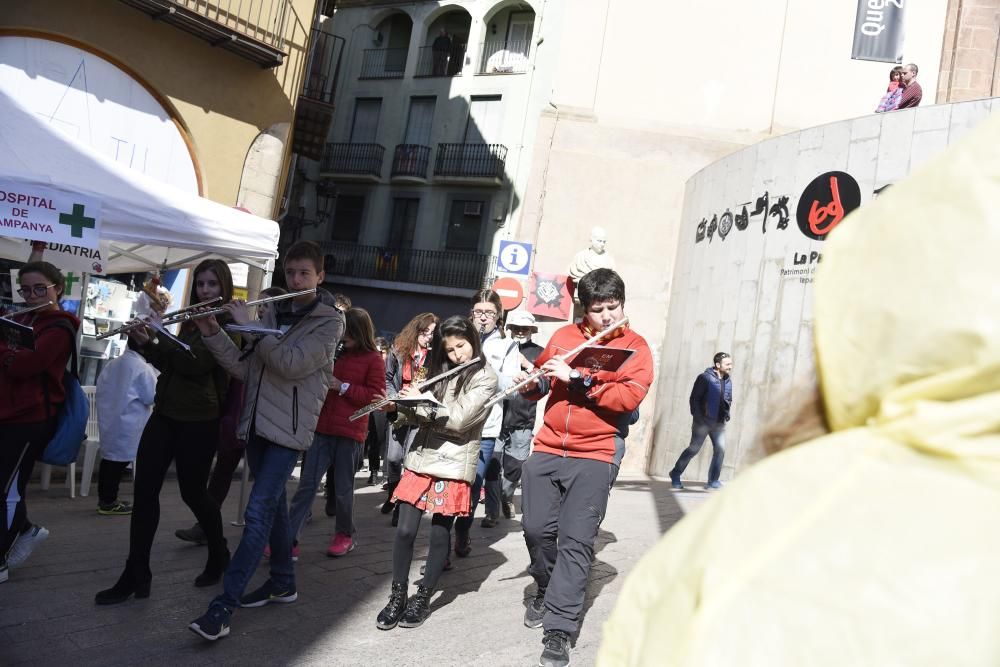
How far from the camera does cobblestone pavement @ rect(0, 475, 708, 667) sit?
441cm

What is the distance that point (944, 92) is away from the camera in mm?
20125

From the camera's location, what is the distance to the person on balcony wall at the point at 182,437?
16.6 ft

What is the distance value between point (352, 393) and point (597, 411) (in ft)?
8.24

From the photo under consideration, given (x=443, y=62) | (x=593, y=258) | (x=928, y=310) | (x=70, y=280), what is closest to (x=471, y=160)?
(x=443, y=62)

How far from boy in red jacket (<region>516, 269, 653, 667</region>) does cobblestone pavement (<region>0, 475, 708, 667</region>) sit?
0.44 metres

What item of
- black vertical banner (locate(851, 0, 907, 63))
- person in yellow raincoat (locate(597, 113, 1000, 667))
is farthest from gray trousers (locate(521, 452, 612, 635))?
black vertical banner (locate(851, 0, 907, 63))

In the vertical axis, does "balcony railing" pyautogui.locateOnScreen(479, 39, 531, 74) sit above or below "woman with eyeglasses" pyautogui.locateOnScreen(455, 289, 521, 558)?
above

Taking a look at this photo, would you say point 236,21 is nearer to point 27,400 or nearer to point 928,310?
point 27,400

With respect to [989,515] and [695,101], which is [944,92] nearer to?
[695,101]

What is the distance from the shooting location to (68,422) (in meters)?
5.38

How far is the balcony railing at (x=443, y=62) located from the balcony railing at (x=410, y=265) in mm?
6360

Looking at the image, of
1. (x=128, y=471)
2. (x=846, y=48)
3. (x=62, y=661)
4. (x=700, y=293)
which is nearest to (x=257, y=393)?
(x=62, y=661)

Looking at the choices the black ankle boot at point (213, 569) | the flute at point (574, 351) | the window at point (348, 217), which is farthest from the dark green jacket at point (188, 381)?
the window at point (348, 217)

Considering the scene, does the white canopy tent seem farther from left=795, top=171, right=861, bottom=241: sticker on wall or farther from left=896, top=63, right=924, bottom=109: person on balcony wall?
left=896, top=63, right=924, bottom=109: person on balcony wall
